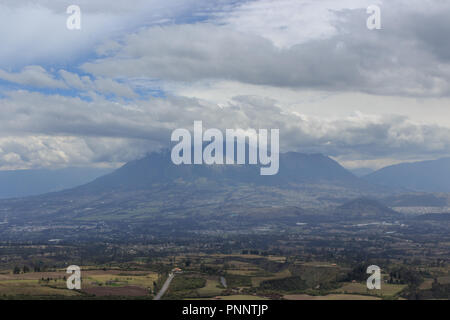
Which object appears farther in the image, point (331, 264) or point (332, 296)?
point (331, 264)

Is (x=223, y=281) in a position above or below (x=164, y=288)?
above

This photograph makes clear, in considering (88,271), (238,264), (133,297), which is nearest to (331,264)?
(238,264)

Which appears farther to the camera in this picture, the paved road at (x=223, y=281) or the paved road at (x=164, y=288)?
the paved road at (x=223, y=281)

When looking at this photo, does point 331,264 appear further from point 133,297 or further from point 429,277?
point 133,297

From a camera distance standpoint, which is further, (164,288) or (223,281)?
(223,281)

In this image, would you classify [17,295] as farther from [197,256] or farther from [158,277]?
[197,256]

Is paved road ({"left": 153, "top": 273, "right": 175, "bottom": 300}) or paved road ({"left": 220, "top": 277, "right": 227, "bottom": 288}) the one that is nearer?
paved road ({"left": 153, "top": 273, "right": 175, "bottom": 300})

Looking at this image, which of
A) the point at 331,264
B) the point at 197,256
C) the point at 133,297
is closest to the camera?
the point at 133,297
